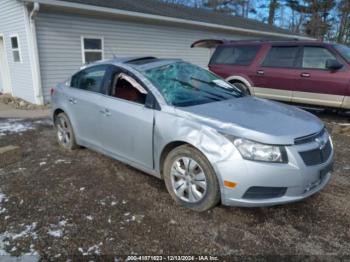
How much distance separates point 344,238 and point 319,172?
0.61 m

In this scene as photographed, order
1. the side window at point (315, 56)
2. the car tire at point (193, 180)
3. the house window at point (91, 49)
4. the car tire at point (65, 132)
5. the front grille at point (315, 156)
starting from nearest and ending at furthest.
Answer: the front grille at point (315, 156) → the car tire at point (193, 180) → the car tire at point (65, 132) → the side window at point (315, 56) → the house window at point (91, 49)

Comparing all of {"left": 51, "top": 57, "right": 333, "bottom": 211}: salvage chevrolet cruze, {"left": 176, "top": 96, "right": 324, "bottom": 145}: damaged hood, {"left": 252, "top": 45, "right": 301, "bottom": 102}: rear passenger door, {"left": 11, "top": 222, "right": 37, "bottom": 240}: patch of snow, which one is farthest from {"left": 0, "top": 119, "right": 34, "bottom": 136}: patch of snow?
{"left": 252, "top": 45, "right": 301, "bottom": 102}: rear passenger door

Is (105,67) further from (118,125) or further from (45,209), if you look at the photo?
(45,209)

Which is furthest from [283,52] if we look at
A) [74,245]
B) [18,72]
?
[18,72]

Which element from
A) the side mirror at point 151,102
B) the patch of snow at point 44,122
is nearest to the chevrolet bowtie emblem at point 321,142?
the side mirror at point 151,102

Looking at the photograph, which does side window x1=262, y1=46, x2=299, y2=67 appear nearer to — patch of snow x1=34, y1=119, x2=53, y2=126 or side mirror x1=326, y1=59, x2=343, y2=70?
side mirror x1=326, y1=59, x2=343, y2=70

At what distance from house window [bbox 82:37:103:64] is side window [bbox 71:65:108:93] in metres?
5.24

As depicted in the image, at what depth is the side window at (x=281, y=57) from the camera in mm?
6672

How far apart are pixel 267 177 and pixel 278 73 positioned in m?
4.96

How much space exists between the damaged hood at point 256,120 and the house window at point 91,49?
24.1 feet

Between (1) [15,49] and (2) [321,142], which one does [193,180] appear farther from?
(1) [15,49]

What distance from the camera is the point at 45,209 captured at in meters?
2.98

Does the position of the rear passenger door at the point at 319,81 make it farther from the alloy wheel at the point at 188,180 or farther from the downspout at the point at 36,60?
the downspout at the point at 36,60

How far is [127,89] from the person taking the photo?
11.5ft
